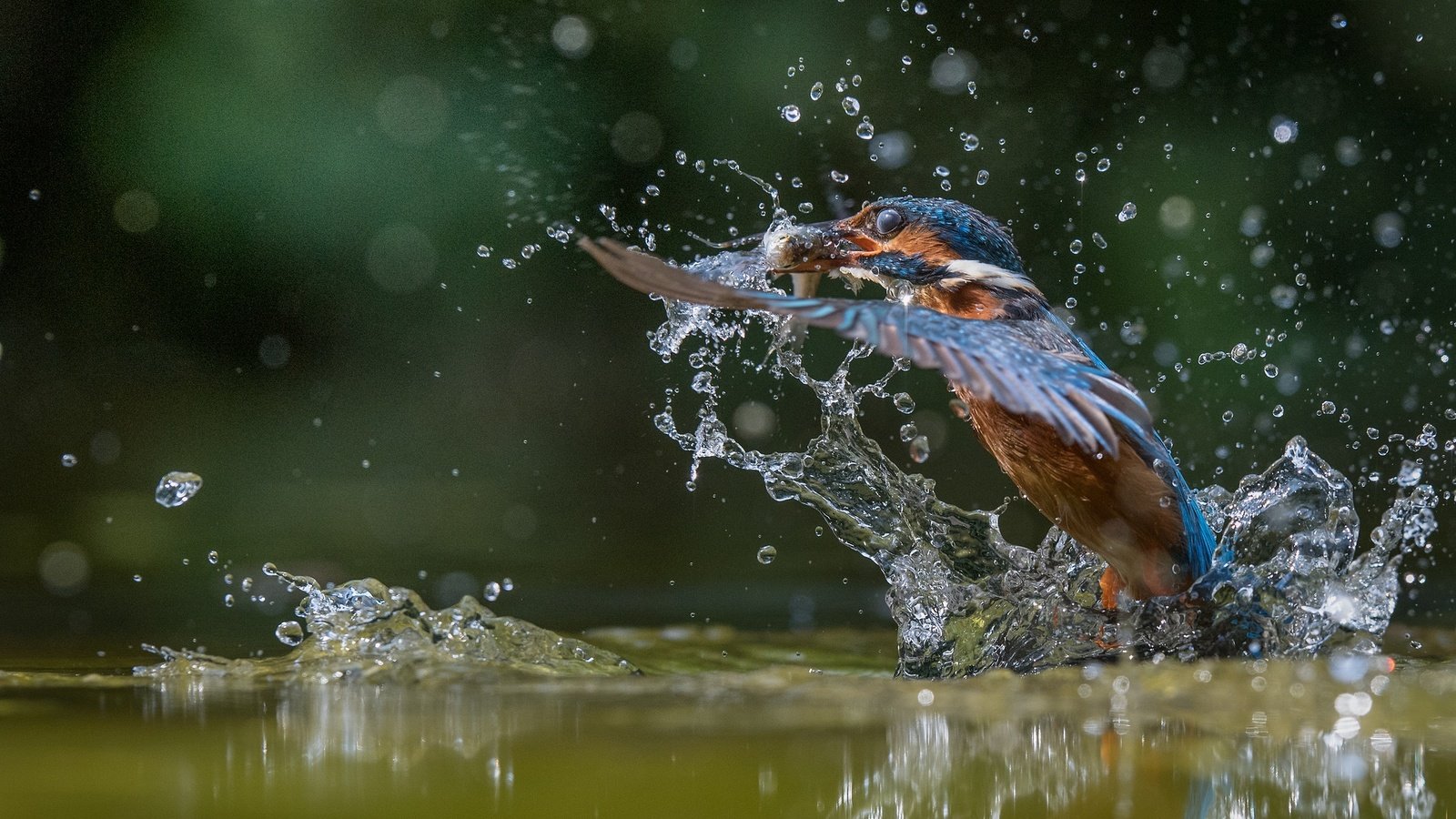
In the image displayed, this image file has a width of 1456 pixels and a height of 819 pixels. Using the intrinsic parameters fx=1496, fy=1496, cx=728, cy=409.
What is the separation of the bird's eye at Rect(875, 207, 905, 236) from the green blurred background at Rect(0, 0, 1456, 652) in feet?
8.91

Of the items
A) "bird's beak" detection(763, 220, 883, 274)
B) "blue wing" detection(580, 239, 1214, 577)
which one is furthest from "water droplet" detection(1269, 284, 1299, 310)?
"blue wing" detection(580, 239, 1214, 577)

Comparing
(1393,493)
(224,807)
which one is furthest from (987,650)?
(1393,493)

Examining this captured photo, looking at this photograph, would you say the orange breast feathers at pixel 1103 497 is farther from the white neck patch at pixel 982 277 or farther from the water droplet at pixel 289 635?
the water droplet at pixel 289 635

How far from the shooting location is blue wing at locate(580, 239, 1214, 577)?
2.18m

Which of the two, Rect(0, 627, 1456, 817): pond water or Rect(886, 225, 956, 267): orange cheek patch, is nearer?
Rect(0, 627, 1456, 817): pond water

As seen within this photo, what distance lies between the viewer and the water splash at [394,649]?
7.97 ft

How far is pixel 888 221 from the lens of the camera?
3.05 meters

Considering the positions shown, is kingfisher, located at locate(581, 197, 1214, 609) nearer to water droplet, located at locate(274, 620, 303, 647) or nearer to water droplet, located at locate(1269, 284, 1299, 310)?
water droplet, located at locate(274, 620, 303, 647)

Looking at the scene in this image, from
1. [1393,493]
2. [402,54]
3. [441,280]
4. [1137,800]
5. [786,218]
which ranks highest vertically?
[402,54]

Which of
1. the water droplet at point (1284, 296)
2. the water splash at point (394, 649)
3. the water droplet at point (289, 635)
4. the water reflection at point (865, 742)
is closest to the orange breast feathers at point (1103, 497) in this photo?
the water reflection at point (865, 742)

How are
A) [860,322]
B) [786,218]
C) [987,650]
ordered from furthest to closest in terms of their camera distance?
[786,218] < [987,650] < [860,322]

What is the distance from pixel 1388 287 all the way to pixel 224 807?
595 cm

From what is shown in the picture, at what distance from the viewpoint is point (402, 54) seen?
6.12 meters

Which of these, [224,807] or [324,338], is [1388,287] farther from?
[224,807]
